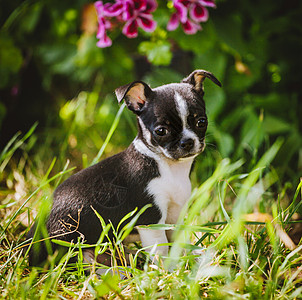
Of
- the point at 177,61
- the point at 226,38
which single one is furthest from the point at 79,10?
the point at 226,38

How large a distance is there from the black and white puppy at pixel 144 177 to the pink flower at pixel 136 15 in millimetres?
474

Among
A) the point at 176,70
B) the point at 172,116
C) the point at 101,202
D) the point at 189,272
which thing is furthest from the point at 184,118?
the point at 176,70

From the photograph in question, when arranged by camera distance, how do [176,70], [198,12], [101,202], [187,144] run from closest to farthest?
1. [187,144]
2. [101,202]
3. [198,12]
4. [176,70]

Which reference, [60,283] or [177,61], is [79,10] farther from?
[60,283]

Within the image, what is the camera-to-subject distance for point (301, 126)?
9.61ft

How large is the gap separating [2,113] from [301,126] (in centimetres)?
223

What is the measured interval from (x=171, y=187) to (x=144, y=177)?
0.38 ft

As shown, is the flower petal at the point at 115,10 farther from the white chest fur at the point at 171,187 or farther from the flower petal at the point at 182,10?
the white chest fur at the point at 171,187

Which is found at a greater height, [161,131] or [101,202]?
[161,131]

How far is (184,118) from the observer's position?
1.46 metres

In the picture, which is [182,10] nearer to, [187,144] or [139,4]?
[139,4]

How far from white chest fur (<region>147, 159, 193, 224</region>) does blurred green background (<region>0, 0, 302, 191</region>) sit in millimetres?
641

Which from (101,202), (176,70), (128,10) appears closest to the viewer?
(101,202)

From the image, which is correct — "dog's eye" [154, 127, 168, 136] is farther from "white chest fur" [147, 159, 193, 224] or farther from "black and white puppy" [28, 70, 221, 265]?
"white chest fur" [147, 159, 193, 224]
